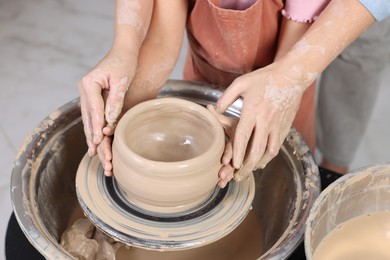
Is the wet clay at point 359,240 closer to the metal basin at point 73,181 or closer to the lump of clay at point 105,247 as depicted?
the metal basin at point 73,181

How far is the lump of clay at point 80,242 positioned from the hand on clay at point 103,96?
0.20 metres

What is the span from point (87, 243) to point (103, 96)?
0.33 meters

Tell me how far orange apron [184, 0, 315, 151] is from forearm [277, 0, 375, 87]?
17 cm

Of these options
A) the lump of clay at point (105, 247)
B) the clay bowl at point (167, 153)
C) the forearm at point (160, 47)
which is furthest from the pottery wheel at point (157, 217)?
the forearm at point (160, 47)

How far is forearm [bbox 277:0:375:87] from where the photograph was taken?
1223 millimetres

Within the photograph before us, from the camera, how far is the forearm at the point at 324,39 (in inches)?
48.1

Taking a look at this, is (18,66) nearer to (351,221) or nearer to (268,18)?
(268,18)

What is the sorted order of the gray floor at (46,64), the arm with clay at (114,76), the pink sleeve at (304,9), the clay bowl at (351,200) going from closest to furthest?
the clay bowl at (351,200) < the arm with clay at (114,76) < the pink sleeve at (304,9) < the gray floor at (46,64)

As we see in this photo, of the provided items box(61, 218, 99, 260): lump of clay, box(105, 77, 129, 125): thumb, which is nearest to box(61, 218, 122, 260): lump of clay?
box(61, 218, 99, 260): lump of clay

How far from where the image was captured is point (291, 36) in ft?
4.56

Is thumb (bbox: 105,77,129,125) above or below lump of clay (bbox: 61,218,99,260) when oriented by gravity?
Result: above

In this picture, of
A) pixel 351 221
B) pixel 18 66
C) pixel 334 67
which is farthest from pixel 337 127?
pixel 18 66

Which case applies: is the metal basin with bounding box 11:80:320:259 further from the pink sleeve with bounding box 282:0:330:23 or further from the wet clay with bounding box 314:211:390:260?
the pink sleeve with bounding box 282:0:330:23

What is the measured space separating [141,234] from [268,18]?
614 millimetres
